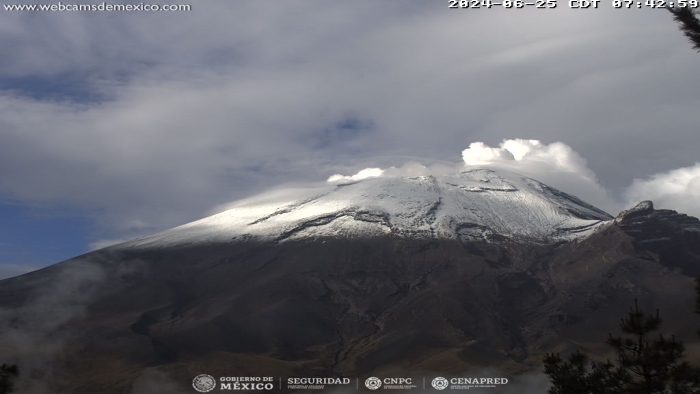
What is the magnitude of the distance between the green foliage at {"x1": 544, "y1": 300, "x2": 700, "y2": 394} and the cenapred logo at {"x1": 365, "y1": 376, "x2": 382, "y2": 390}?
155572 mm

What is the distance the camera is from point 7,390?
34156 millimetres

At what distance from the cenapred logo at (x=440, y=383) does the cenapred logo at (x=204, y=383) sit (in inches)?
2053

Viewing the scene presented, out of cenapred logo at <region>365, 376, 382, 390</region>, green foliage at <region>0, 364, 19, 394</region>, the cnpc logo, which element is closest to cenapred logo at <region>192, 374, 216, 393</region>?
cenapred logo at <region>365, 376, 382, 390</region>

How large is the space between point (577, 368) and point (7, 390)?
85.2ft

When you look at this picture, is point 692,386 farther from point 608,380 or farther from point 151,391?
point 151,391

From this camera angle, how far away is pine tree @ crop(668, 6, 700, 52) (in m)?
22.9

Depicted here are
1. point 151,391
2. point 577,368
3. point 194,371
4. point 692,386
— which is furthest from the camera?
point 194,371

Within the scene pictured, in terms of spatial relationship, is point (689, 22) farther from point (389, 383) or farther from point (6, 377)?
point (389, 383)

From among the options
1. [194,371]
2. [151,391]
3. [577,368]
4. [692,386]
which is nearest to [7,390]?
[577,368]

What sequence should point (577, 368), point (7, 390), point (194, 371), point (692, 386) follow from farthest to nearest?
point (194, 371) < point (577, 368) < point (7, 390) < point (692, 386)

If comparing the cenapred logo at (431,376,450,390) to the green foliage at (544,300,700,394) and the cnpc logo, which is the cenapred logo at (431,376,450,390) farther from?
the green foliage at (544,300,700,394)

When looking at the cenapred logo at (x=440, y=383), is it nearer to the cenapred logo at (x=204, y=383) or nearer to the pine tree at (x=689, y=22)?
the cenapred logo at (x=204, y=383)

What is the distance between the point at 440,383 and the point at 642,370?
15472cm

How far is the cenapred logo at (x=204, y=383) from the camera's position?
184375 millimetres
